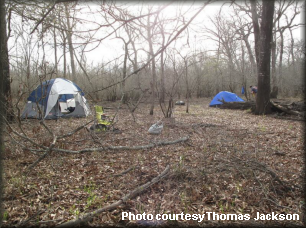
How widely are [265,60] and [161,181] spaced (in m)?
6.93

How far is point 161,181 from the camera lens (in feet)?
9.32

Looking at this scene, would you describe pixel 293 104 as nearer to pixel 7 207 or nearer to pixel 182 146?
pixel 182 146

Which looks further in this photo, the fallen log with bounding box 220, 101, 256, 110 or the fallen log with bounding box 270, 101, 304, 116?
the fallen log with bounding box 220, 101, 256, 110

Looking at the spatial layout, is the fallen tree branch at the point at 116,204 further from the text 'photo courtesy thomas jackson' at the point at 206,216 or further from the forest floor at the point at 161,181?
the text 'photo courtesy thomas jackson' at the point at 206,216

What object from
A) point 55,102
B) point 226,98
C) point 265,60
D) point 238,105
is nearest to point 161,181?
point 55,102

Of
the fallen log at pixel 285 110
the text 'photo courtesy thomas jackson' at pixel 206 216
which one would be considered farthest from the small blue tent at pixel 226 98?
the text 'photo courtesy thomas jackson' at pixel 206 216

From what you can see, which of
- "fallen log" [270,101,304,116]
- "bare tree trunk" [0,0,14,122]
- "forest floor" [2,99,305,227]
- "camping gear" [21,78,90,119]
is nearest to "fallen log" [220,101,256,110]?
"fallen log" [270,101,304,116]

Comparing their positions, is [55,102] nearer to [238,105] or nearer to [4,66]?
[4,66]

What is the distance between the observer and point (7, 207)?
231 cm

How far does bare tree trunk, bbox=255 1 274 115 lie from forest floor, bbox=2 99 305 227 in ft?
12.3

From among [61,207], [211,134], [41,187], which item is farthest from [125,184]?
[211,134]

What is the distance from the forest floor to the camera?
2262mm

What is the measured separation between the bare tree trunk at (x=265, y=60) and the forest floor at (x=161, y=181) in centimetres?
375

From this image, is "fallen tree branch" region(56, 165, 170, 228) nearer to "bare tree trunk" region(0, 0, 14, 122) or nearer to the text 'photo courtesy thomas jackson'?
the text 'photo courtesy thomas jackson'
